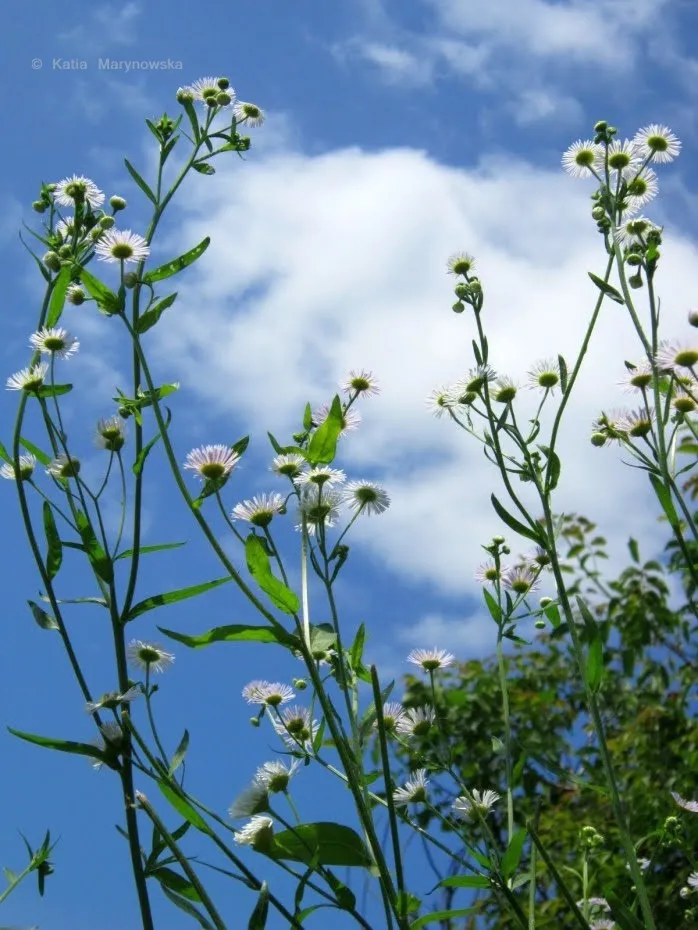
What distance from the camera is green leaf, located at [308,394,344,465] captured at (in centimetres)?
164

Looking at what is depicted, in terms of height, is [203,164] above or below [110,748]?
above

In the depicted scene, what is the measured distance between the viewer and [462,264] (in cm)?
212

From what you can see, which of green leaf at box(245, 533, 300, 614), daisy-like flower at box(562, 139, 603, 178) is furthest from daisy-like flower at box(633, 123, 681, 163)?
green leaf at box(245, 533, 300, 614)

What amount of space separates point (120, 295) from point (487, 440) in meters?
0.68

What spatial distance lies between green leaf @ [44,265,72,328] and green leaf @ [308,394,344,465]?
0.57m

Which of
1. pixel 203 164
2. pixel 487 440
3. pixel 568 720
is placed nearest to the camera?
pixel 487 440

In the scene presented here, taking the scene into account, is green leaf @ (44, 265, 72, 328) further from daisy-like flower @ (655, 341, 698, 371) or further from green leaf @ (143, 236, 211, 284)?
daisy-like flower @ (655, 341, 698, 371)

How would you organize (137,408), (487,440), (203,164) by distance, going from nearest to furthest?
1. (137,408)
2. (487,440)
3. (203,164)

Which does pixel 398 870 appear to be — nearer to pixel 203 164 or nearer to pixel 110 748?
pixel 110 748

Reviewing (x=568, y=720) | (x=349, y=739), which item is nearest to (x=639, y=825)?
(x=568, y=720)

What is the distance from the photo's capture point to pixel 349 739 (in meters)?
1.48

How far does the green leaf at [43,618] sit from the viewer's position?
168 cm

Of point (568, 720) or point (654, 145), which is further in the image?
point (568, 720)

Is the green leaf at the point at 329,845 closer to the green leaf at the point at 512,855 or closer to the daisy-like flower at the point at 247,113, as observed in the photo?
the green leaf at the point at 512,855
